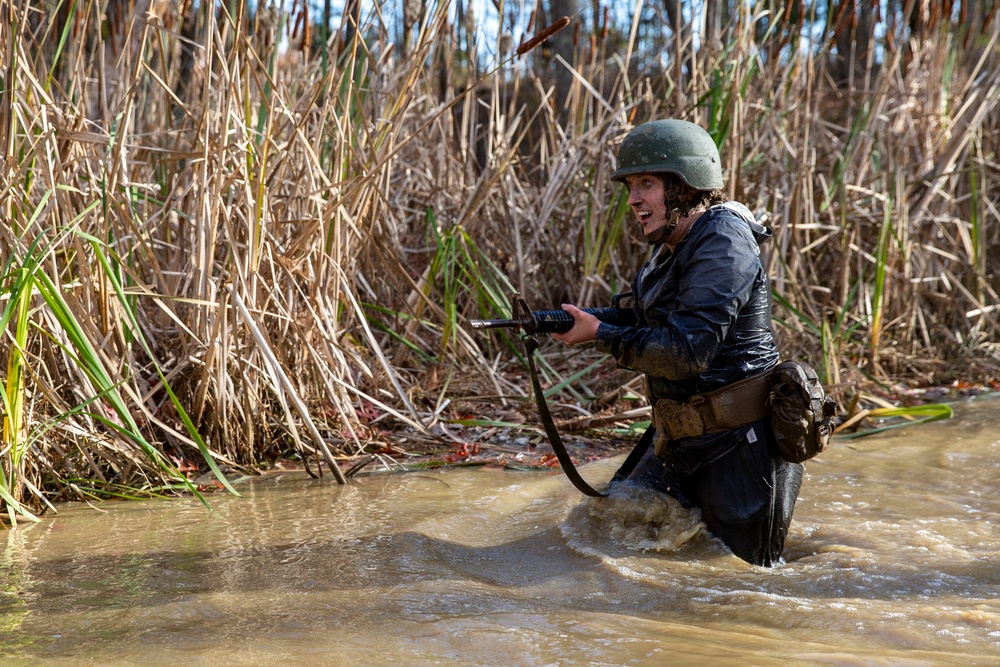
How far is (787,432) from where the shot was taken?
278cm

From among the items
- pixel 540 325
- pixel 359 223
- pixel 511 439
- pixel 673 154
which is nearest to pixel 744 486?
pixel 540 325

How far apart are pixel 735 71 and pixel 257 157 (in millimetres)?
2516

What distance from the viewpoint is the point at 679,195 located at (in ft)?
9.73

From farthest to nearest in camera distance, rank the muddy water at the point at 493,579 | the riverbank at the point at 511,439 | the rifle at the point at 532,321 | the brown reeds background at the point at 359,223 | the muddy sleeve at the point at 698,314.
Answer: the riverbank at the point at 511,439 < the brown reeds background at the point at 359,223 < the rifle at the point at 532,321 < the muddy sleeve at the point at 698,314 < the muddy water at the point at 493,579

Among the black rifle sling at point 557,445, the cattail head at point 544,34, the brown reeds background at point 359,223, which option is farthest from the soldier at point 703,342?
the brown reeds background at point 359,223

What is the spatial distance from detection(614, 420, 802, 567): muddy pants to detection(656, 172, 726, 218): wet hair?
69cm

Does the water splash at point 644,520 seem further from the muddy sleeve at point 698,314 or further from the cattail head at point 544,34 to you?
the cattail head at point 544,34

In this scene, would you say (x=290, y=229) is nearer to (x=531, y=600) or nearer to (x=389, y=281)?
(x=389, y=281)

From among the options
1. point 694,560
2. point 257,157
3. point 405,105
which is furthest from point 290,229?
point 694,560

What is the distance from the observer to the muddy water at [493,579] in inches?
80.7

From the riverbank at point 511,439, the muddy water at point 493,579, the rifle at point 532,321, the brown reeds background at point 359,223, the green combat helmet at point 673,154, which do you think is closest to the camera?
the muddy water at point 493,579

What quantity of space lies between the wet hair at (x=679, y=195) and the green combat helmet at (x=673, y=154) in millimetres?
42

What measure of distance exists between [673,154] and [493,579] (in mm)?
1367

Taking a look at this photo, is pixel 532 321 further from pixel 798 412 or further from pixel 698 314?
pixel 798 412
